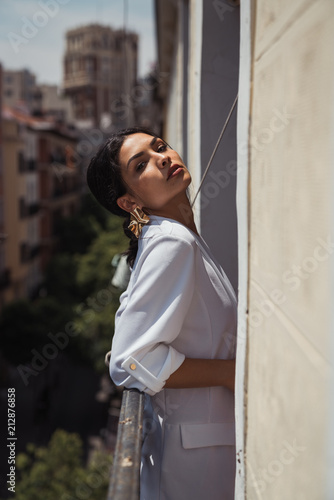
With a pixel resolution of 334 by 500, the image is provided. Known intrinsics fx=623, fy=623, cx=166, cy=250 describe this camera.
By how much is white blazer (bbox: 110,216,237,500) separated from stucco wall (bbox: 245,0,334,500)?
1.25 feet

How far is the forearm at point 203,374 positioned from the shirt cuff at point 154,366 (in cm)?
5

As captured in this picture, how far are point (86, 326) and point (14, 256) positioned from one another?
11667 mm

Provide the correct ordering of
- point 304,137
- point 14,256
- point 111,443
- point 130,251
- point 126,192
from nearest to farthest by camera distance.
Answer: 1. point 304,137
2. point 126,192
3. point 130,251
4. point 111,443
5. point 14,256

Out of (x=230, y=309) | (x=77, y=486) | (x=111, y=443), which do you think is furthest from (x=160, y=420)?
(x=111, y=443)

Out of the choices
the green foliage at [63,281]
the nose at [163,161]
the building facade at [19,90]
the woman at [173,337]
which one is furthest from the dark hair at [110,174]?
the building facade at [19,90]

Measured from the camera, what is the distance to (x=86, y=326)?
49.1 ft

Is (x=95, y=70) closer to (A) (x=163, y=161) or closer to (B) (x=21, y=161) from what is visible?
(B) (x=21, y=161)

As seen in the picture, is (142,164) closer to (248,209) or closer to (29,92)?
(248,209)

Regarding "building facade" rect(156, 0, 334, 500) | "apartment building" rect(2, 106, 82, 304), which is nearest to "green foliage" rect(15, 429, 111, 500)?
"building facade" rect(156, 0, 334, 500)

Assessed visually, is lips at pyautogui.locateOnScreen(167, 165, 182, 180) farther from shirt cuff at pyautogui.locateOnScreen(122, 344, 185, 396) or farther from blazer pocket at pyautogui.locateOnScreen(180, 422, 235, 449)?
blazer pocket at pyautogui.locateOnScreen(180, 422, 235, 449)

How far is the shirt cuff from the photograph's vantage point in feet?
5.16

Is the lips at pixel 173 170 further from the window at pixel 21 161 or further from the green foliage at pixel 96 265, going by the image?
the window at pixel 21 161

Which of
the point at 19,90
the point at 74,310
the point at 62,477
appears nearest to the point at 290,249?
the point at 62,477

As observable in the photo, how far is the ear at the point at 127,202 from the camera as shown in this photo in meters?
1.84
